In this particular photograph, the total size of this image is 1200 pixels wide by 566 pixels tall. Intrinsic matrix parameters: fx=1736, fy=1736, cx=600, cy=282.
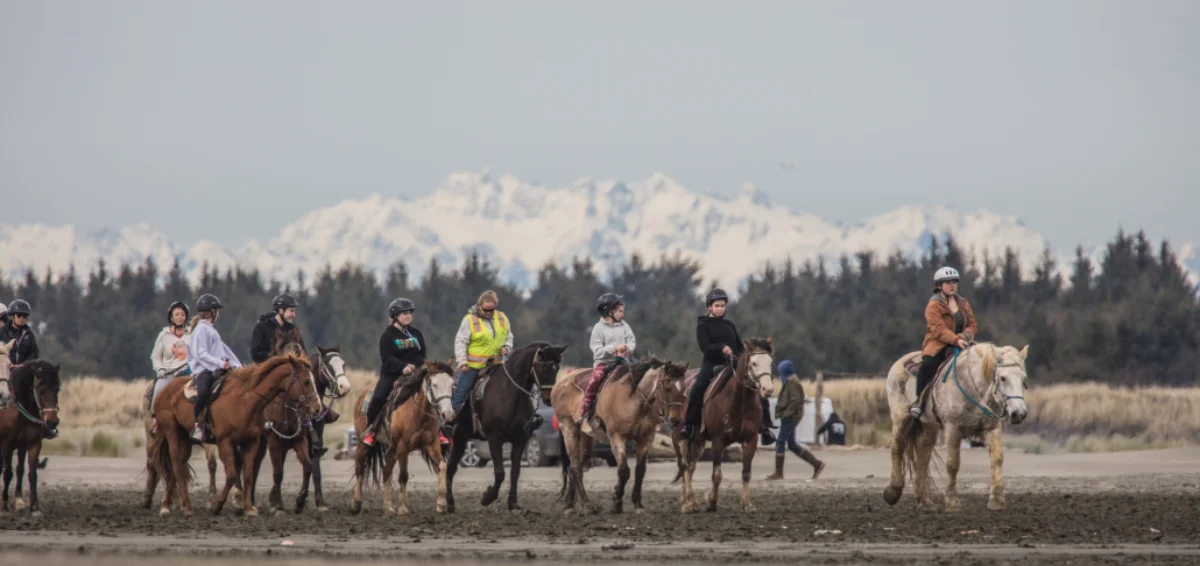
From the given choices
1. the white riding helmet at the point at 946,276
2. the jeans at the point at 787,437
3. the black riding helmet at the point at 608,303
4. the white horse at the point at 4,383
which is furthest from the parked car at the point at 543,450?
the white riding helmet at the point at 946,276

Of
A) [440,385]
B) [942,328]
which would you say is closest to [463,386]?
[440,385]

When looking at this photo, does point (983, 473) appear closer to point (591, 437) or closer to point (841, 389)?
point (591, 437)

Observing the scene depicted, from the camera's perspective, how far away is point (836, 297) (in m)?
108

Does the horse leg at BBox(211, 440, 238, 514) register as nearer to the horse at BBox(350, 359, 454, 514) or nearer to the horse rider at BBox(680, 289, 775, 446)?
the horse at BBox(350, 359, 454, 514)

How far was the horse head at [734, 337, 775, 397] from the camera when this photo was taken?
19188 mm

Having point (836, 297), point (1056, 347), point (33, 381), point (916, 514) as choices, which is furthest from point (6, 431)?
point (836, 297)

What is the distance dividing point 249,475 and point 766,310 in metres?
83.1

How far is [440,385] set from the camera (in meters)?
19.6

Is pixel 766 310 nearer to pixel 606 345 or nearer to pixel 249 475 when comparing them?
pixel 606 345

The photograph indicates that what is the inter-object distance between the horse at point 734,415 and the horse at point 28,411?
733 centimetres

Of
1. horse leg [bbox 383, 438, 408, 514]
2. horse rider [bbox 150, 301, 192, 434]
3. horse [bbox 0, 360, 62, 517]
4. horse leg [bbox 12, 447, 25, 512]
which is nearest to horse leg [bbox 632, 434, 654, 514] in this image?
horse leg [bbox 383, 438, 408, 514]

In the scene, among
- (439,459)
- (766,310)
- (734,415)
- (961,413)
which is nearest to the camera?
(961,413)

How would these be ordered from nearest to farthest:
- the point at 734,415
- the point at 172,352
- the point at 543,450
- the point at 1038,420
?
the point at 734,415 → the point at 172,352 → the point at 543,450 → the point at 1038,420

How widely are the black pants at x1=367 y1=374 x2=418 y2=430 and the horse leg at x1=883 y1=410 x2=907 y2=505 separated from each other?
5520 millimetres
